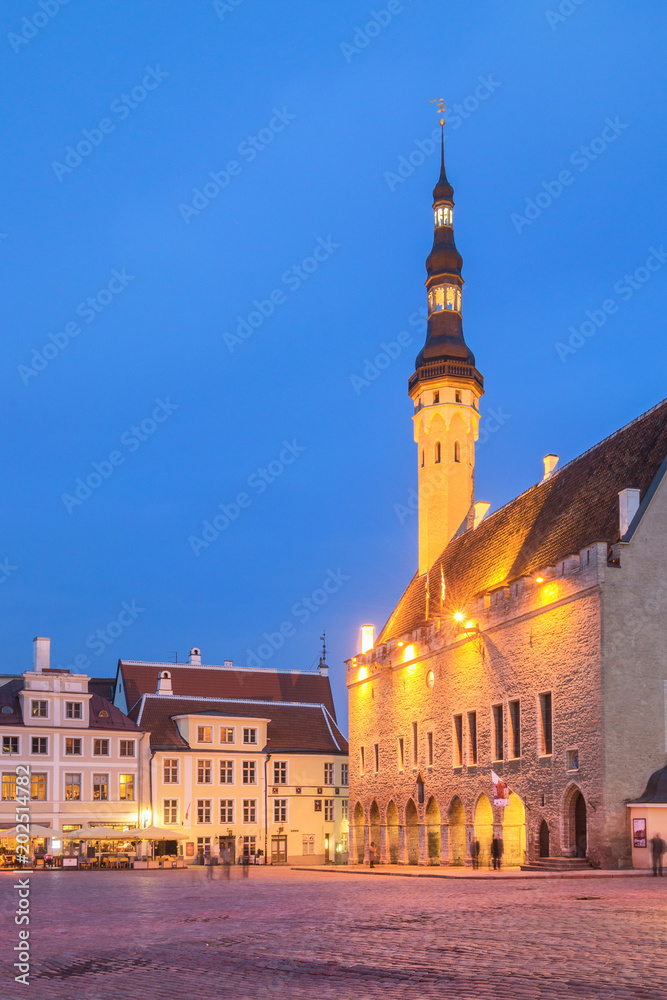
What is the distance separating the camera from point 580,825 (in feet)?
112

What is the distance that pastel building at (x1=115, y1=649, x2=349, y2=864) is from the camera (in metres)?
59.7

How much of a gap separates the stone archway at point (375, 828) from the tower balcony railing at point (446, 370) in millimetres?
21221

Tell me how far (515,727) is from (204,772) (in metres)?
26.7

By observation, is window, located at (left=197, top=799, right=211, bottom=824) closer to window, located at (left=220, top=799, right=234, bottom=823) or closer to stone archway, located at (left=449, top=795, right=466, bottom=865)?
window, located at (left=220, top=799, right=234, bottom=823)

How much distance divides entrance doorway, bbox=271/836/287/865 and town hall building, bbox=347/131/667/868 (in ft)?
28.0

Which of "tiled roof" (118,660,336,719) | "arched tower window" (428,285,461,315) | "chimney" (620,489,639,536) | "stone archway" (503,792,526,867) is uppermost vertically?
"arched tower window" (428,285,461,315)

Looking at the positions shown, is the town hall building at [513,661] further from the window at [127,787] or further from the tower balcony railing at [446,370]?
the window at [127,787]

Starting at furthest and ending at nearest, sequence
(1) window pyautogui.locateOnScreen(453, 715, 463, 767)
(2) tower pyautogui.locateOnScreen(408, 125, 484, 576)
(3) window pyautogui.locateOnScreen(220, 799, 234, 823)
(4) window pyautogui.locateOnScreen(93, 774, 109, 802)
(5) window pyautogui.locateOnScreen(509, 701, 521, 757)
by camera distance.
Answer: (3) window pyautogui.locateOnScreen(220, 799, 234, 823), (4) window pyautogui.locateOnScreen(93, 774, 109, 802), (2) tower pyautogui.locateOnScreen(408, 125, 484, 576), (1) window pyautogui.locateOnScreen(453, 715, 463, 767), (5) window pyautogui.locateOnScreen(509, 701, 521, 757)

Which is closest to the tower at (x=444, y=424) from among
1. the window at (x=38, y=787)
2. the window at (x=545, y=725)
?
the window at (x=545, y=725)

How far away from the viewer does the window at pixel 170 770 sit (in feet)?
196

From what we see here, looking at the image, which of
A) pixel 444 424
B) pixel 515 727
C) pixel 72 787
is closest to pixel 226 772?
pixel 72 787

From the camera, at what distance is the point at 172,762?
5997 cm

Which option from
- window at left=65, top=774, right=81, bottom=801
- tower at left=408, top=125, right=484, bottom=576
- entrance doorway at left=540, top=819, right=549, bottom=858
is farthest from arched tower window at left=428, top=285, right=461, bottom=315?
entrance doorway at left=540, top=819, right=549, bottom=858

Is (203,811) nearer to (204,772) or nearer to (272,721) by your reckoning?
(204,772)
